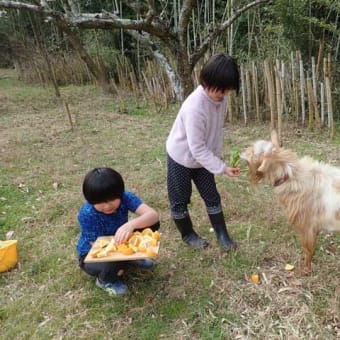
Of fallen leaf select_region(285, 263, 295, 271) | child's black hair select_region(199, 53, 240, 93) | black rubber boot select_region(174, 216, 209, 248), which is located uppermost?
child's black hair select_region(199, 53, 240, 93)

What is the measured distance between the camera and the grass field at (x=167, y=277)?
240 cm

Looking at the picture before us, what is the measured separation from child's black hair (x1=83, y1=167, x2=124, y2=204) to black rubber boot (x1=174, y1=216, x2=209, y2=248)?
2.77 feet

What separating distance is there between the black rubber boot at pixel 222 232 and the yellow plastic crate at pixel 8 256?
1.50m

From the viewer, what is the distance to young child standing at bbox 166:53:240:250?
2453 millimetres

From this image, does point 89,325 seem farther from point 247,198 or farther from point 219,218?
point 247,198

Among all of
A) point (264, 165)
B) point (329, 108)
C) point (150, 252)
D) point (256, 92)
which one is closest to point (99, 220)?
point (150, 252)

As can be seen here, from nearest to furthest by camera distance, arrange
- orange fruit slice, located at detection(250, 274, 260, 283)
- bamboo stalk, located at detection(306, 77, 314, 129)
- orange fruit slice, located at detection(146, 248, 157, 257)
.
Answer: orange fruit slice, located at detection(146, 248, 157, 257) → orange fruit slice, located at detection(250, 274, 260, 283) → bamboo stalk, located at detection(306, 77, 314, 129)

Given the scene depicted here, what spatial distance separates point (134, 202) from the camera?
8.75ft

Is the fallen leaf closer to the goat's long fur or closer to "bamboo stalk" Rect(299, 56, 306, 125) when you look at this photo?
the goat's long fur

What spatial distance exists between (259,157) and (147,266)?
1.09m

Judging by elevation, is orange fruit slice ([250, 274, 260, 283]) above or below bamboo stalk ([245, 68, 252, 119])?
below

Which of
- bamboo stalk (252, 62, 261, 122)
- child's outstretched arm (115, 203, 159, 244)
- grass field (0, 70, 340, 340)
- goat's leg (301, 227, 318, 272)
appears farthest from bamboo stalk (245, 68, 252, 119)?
child's outstretched arm (115, 203, 159, 244)

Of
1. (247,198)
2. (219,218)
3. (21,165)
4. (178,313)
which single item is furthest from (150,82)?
(178,313)

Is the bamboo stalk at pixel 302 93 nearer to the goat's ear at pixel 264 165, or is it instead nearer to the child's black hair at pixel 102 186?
the goat's ear at pixel 264 165
